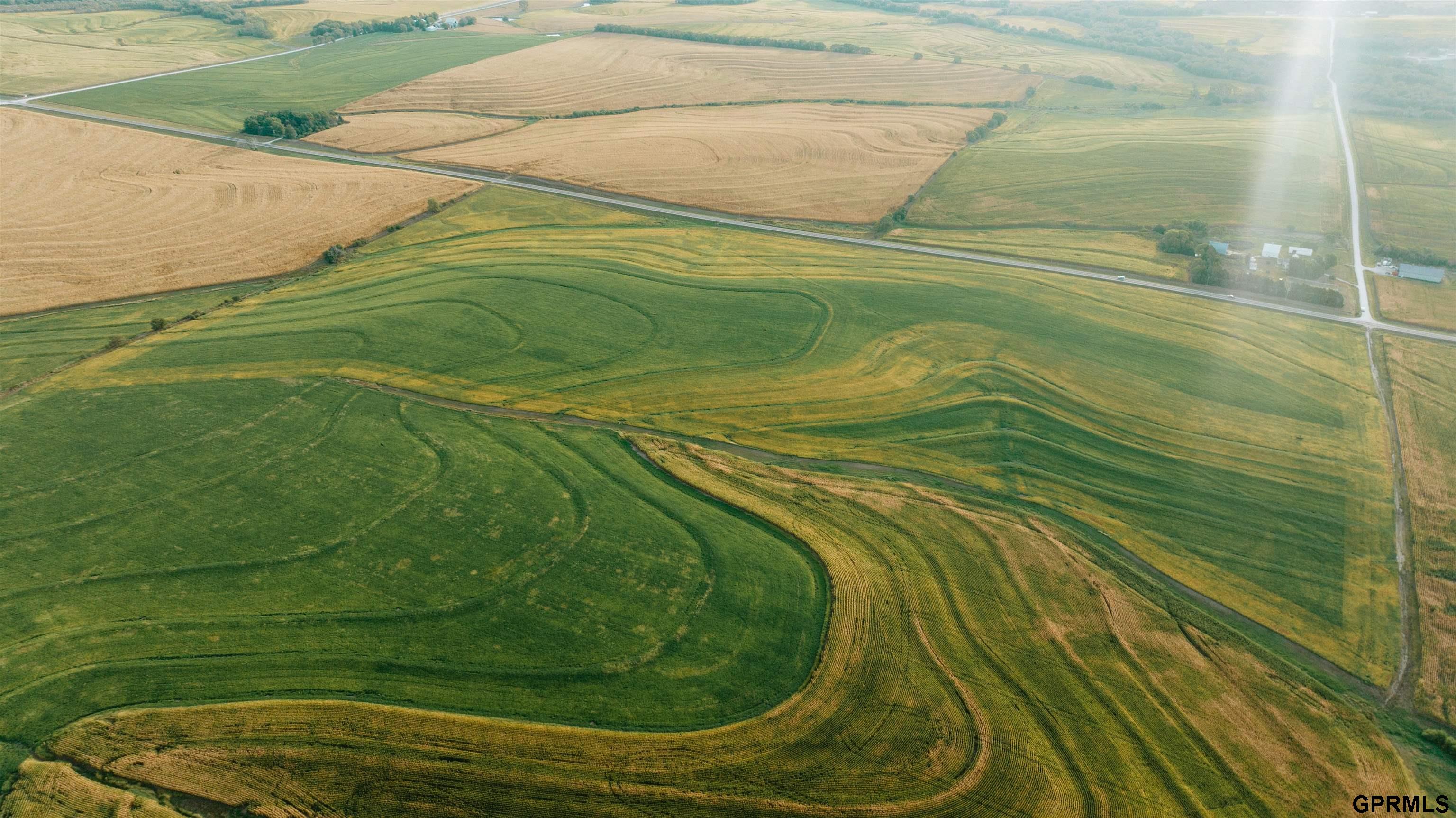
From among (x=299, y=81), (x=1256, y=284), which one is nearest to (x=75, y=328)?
(x=299, y=81)

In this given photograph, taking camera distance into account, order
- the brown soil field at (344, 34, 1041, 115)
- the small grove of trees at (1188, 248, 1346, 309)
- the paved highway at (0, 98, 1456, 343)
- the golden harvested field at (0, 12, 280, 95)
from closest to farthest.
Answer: the paved highway at (0, 98, 1456, 343) < the small grove of trees at (1188, 248, 1346, 309) < the golden harvested field at (0, 12, 280, 95) < the brown soil field at (344, 34, 1041, 115)

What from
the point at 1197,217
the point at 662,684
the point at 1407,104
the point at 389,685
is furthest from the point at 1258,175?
the point at 389,685

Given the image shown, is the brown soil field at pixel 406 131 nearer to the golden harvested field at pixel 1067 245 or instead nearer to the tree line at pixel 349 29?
the tree line at pixel 349 29

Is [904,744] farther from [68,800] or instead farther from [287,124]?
[287,124]

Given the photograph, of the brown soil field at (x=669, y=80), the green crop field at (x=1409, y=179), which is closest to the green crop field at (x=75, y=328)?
the brown soil field at (x=669, y=80)

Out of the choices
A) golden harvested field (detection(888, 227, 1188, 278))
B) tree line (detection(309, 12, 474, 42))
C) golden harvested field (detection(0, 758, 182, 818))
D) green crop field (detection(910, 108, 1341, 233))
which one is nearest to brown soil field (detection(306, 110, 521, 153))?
tree line (detection(309, 12, 474, 42))

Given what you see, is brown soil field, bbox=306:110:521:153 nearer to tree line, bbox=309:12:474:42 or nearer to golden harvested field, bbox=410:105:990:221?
golden harvested field, bbox=410:105:990:221
